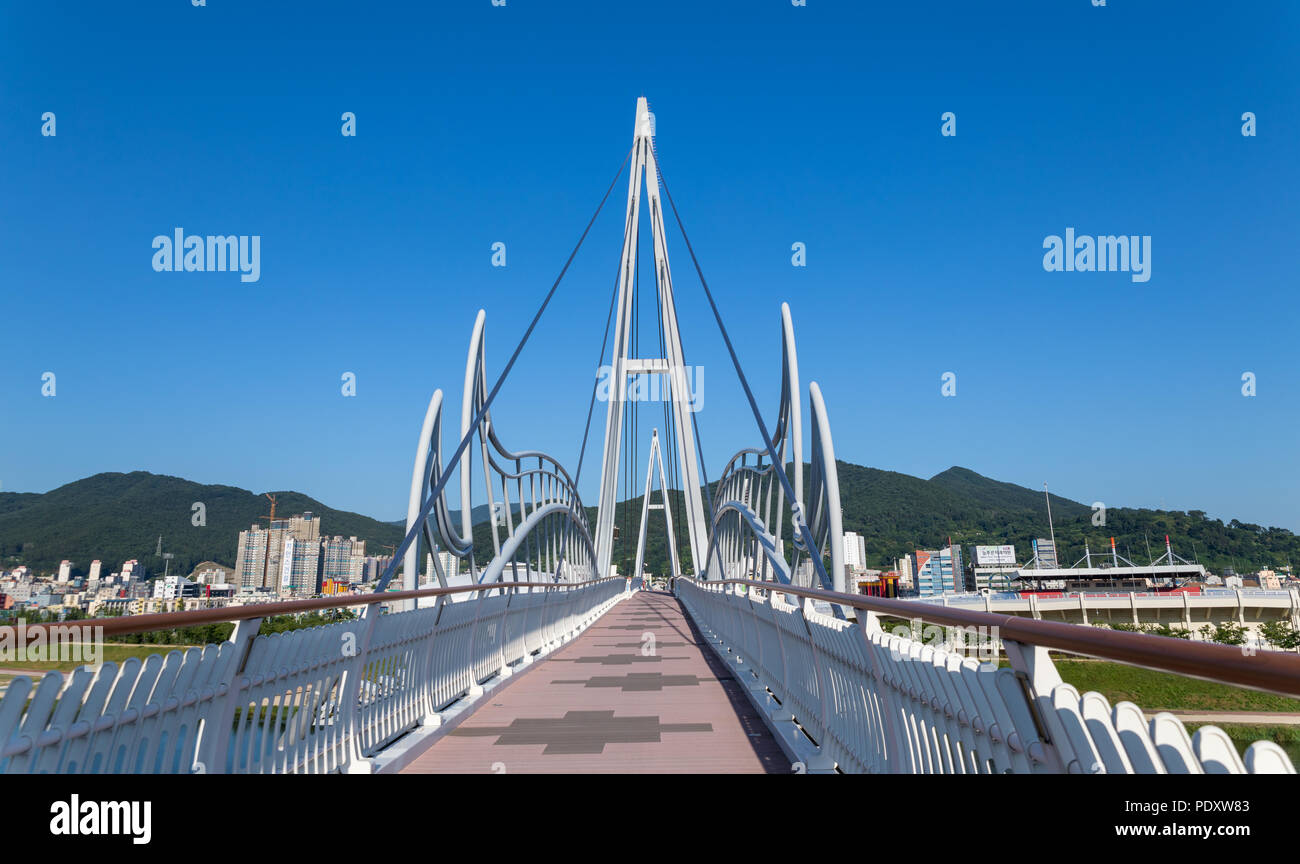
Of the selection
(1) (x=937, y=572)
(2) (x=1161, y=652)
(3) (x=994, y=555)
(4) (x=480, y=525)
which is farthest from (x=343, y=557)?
(3) (x=994, y=555)

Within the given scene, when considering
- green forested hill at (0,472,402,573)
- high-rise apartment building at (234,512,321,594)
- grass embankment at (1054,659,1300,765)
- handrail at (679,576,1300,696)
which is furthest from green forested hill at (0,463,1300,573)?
handrail at (679,576,1300,696)

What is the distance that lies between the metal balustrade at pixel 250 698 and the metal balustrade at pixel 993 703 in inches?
106

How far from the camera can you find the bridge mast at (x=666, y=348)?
2778cm

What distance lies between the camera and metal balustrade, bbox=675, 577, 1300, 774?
1.45 meters

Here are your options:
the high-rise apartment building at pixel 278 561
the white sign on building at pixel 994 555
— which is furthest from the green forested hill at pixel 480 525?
the high-rise apartment building at pixel 278 561

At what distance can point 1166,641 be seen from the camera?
5.27 feet

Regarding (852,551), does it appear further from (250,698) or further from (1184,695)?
(250,698)

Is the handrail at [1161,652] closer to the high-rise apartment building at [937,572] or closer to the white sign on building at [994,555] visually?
the high-rise apartment building at [937,572]

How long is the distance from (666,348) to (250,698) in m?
25.7

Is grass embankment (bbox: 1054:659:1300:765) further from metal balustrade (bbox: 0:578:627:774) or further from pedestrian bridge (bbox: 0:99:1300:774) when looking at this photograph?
metal balustrade (bbox: 0:578:627:774)

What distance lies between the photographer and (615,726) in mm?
6098

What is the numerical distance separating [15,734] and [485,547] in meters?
64.6

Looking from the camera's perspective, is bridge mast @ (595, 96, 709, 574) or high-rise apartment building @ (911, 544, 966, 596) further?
high-rise apartment building @ (911, 544, 966, 596)
